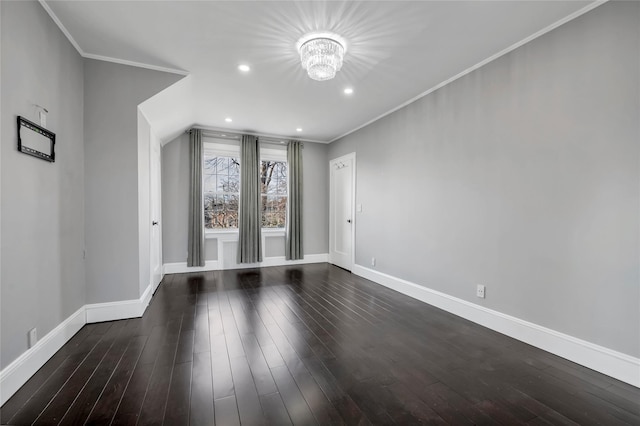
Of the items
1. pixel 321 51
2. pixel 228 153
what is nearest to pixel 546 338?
pixel 321 51

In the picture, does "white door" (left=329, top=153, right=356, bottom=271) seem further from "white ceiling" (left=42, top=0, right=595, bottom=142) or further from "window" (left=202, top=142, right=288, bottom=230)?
"white ceiling" (left=42, top=0, right=595, bottom=142)

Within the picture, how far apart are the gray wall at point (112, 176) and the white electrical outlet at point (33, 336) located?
2.89 feet

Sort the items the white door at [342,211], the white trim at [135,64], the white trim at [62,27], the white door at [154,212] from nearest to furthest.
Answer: the white trim at [62,27], the white trim at [135,64], the white door at [154,212], the white door at [342,211]

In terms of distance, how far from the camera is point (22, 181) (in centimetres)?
185

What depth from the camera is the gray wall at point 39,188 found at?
1.71 m

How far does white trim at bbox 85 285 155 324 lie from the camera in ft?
9.23

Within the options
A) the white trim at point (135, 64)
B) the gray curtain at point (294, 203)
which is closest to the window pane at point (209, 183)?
the gray curtain at point (294, 203)

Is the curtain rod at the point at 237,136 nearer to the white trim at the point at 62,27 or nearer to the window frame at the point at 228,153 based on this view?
the window frame at the point at 228,153

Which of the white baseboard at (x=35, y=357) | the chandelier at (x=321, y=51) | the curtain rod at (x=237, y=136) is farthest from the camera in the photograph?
the curtain rod at (x=237, y=136)

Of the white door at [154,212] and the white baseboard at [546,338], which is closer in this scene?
the white baseboard at [546,338]

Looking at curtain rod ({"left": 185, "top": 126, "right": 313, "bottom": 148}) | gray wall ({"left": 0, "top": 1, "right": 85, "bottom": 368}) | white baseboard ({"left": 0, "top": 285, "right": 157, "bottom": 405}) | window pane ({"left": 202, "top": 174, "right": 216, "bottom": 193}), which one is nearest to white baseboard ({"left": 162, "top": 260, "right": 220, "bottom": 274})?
white baseboard ({"left": 0, "top": 285, "right": 157, "bottom": 405})

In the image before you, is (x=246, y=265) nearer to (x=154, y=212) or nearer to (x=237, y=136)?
(x=154, y=212)

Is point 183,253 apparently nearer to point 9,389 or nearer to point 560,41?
point 9,389

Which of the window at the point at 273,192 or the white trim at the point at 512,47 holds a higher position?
the white trim at the point at 512,47
